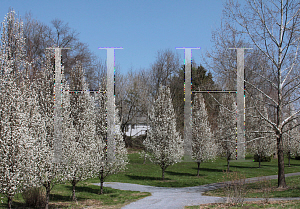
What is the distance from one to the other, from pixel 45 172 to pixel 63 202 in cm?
236

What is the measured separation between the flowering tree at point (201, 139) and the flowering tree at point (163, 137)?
100 inches

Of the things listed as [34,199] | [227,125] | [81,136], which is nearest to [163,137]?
[227,125]

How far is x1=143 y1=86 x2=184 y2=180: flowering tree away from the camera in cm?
1788

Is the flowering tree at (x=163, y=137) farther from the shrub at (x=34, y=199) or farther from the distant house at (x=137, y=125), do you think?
the distant house at (x=137, y=125)

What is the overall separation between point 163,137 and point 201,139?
4.10 metres

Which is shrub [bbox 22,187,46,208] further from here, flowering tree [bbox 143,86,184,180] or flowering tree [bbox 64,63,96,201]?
flowering tree [bbox 143,86,184,180]

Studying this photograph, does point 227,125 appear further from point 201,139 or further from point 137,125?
point 137,125

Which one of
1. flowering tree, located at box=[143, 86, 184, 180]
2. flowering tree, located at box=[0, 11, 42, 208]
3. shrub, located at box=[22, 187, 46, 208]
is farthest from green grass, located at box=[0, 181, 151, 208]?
flowering tree, located at box=[143, 86, 184, 180]

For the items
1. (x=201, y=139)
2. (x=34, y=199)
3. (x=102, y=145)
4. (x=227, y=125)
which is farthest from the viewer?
(x=227, y=125)

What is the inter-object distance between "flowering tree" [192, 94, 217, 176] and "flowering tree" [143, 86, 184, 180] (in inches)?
100

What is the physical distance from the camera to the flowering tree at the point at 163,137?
1788 centimetres

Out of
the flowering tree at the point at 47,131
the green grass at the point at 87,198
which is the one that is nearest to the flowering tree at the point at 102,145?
the green grass at the point at 87,198

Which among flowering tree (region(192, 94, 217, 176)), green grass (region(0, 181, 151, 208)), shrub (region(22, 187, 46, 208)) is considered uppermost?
flowering tree (region(192, 94, 217, 176))

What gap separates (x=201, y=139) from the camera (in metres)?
20.9
